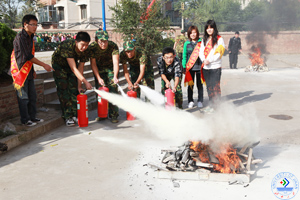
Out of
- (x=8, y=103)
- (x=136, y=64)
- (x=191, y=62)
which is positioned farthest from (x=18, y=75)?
(x=191, y=62)

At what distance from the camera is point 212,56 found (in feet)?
24.6

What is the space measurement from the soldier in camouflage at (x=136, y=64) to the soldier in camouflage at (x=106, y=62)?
0.28 meters

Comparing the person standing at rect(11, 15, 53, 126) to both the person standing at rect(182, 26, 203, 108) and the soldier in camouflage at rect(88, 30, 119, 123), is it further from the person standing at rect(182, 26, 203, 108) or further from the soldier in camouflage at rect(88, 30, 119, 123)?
the person standing at rect(182, 26, 203, 108)

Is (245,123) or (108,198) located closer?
(108,198)

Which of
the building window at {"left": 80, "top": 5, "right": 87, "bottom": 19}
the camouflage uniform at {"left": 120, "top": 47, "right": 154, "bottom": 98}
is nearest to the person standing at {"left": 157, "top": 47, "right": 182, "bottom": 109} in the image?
the camouflage uniform at {"left": 120, "top": 47, "right": 154, "bottom": 98}

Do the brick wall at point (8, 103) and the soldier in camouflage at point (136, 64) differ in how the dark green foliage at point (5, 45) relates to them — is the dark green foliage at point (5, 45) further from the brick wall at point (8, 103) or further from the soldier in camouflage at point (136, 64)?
the soldier in camouflage at point (136, 64)

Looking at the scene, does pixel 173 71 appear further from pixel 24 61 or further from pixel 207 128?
pixel 24 61

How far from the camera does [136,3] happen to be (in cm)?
1742

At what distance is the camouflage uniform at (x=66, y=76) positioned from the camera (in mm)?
6562

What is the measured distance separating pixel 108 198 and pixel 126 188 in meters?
0.33

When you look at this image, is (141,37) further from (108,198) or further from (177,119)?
(108,198)

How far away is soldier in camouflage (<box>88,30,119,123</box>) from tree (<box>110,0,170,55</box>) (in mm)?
10515

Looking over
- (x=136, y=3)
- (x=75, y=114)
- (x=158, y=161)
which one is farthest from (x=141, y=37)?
(x=158, y=161)

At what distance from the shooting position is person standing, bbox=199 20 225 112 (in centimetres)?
743
